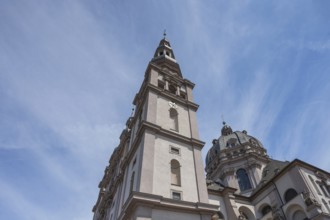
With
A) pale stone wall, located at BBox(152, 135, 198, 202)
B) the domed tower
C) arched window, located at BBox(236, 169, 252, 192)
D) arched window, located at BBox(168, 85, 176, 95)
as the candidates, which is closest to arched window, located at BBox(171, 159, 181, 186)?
pale stone wall, located at BBox(152, 135, 198, 202)

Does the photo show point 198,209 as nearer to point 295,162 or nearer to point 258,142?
point 295,162

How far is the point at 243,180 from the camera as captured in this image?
145ft

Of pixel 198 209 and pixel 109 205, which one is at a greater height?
pixel 109 205

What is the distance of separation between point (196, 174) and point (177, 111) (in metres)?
8.09

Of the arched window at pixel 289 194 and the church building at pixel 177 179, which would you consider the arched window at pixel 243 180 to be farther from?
the arched window at pixel 289 194

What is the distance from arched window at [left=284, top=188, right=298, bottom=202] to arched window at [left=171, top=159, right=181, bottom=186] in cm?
1549

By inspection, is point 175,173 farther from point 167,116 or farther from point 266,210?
point 266,210

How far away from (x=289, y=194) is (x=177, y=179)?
1621cm

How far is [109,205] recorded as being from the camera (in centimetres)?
2958

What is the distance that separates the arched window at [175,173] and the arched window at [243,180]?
27696 mm

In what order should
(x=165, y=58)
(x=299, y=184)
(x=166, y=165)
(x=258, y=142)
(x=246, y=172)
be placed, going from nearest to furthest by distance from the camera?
(x=166, y=165)
(x=299, y=184)
(x=165, y=58)
(x=246, y=172)
(x=258, y=142)

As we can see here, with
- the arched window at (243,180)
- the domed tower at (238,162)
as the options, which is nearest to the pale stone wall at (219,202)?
the domed tower at (238,162)

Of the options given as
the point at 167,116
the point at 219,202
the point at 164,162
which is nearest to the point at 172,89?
the point at 167,116

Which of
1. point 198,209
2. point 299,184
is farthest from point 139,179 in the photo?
point 299,184
